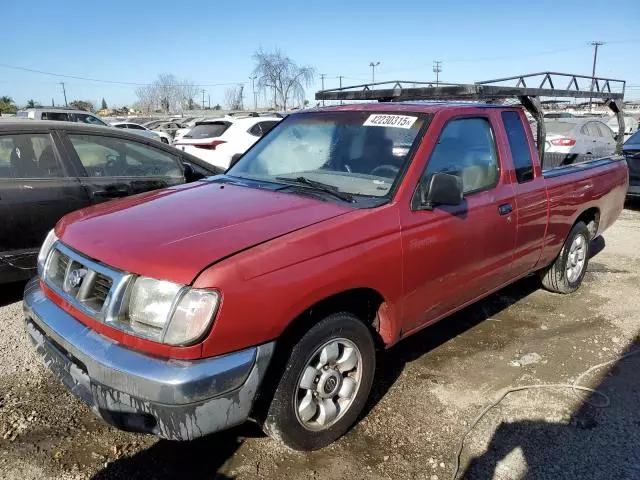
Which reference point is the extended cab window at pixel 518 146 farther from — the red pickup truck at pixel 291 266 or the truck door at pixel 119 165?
the truck door at pixel 119 165

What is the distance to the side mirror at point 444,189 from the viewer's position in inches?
115

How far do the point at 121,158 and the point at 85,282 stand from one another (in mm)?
2957

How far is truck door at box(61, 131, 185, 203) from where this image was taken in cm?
477

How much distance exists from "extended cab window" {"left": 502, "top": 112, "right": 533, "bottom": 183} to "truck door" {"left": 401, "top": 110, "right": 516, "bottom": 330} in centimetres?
18

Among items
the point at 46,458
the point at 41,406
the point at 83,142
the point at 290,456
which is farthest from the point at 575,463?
the point at 83,142

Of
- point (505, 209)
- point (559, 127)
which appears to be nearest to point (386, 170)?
point (505, 209)

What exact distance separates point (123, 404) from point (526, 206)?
Answer: 3.11 m

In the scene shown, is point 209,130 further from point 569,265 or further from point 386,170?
point 386,170

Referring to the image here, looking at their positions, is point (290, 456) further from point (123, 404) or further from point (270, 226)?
point (270, 226)

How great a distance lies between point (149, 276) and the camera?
7.24 feet

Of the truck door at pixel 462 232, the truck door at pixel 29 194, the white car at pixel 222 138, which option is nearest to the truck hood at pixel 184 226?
the truck door at pixel 462 232

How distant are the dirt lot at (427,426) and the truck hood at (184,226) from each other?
109 centimetres

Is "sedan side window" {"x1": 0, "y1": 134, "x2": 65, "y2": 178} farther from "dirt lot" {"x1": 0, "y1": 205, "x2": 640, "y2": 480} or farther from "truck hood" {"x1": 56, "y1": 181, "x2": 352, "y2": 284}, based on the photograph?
"truck hood" {"x1": 56, "y1": 181, "x2": 352, "y2": 284}

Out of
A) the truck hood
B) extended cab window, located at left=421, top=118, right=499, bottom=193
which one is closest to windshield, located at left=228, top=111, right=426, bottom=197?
extended cab window, located at left=421, top=118, right=499, bottom=193
